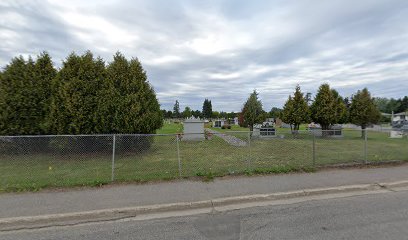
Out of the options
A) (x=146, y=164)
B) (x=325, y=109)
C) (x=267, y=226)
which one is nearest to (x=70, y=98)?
(x=146, y=164)

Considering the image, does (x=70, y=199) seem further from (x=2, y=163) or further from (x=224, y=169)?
(x=2, y=163)

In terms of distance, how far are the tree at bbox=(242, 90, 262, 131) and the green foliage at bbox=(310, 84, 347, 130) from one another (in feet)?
15.6

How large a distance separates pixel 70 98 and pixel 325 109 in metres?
19.0

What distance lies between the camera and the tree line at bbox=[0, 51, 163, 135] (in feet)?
29.2

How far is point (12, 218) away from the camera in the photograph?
13.8 feet

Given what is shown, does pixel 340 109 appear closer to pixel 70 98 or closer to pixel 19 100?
pixel 70 98

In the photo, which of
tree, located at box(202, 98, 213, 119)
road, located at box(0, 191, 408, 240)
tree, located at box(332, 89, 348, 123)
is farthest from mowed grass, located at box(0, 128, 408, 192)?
tree, located at box(202, 98, 213, 119)

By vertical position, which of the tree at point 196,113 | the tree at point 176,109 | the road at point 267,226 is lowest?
the road at point 267,226

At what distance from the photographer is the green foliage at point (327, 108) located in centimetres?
2014

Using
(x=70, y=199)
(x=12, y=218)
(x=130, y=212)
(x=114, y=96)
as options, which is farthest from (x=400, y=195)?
(x=114, y=96)

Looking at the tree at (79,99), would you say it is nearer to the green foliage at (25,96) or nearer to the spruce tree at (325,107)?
the green foliage at (25,96)

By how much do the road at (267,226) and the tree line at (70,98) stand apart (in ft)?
18.7

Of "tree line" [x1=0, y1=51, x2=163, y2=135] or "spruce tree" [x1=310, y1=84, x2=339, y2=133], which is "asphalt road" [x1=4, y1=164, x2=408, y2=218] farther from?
"spruce tree" [x1=310, y1=84, x2=339, y2=133]

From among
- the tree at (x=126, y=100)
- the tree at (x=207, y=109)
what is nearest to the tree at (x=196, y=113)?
the tree at (x=207, y=109)
